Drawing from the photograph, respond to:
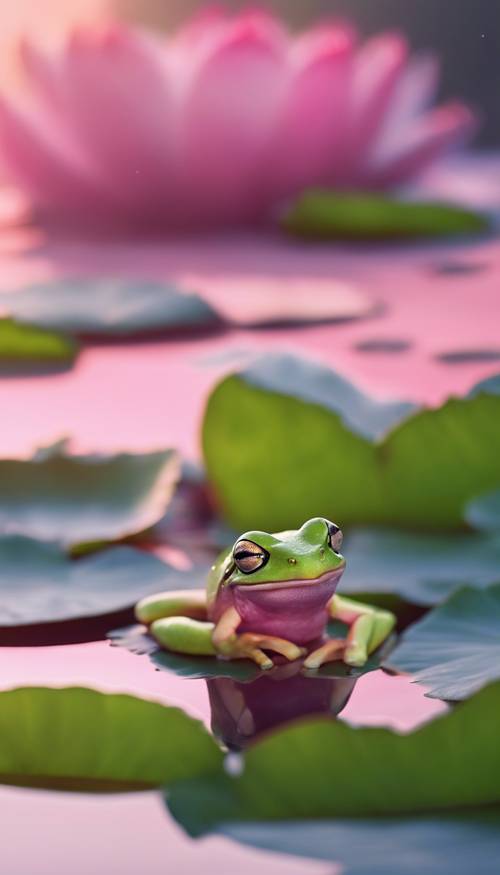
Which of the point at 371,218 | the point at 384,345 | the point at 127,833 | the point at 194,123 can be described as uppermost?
the point at 194,123

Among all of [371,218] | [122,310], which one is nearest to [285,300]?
[122,310]

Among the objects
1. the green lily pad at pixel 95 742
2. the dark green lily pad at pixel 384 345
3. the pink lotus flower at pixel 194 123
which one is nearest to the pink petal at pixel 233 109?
the pink lotus flower at pixel 194 123

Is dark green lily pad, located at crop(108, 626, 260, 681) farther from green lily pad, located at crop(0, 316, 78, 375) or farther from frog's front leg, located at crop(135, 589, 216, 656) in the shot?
green lily pad, located at crop(0, 316, 78, 375)

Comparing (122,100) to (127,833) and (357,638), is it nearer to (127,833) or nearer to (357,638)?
(357,638)

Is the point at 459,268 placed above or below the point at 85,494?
above

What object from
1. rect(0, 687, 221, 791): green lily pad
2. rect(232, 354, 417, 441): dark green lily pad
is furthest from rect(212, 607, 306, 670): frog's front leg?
rect(232, 354, 417, 441): dark green lily pad

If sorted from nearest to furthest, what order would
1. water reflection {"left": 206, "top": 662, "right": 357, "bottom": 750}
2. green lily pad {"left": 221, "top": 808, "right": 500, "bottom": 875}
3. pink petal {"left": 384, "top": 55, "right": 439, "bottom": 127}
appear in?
green lily pad {"left": 221, "top": 808, "right": 500, "bottom": 875} → water reflection {"left": 206, "top": 662, "right": 357, "bottom": 750} → pink petal {"left": 384, "top": 55, "right": 439, "bottom": 127}
